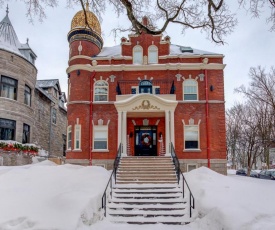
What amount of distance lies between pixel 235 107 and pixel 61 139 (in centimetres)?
2722

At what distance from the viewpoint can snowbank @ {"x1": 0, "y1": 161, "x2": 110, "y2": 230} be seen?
7.42m

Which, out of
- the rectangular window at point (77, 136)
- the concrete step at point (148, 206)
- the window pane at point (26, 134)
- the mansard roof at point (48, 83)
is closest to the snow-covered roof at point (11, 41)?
the window pane at point (26, 134)

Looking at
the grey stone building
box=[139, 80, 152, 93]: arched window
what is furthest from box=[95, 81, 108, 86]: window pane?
the grey stone building

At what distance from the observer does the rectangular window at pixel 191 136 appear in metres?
17.8

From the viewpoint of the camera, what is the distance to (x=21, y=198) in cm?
897

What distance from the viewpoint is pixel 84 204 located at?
8.55 meters

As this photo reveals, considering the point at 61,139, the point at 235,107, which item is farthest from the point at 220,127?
the point at 235,107

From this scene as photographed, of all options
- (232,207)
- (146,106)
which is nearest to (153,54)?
(146,106)

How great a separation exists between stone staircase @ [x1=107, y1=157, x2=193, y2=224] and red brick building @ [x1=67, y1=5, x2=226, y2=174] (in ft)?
11.6

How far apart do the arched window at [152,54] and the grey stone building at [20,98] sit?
31.2 ft

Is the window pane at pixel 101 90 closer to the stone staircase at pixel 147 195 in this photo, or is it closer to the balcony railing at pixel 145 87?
the balcony railing at pixel 145 87

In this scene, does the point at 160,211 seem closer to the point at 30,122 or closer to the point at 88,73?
the point at 88,73

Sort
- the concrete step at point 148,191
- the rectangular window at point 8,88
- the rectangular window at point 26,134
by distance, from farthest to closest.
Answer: the rectangular window at point 26,134 → the rectangular window at point 8,88 → the concrete step at point 148,191

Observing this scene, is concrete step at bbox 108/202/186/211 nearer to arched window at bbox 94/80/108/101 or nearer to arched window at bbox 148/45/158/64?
arched window at bbox 94/80/108/101
